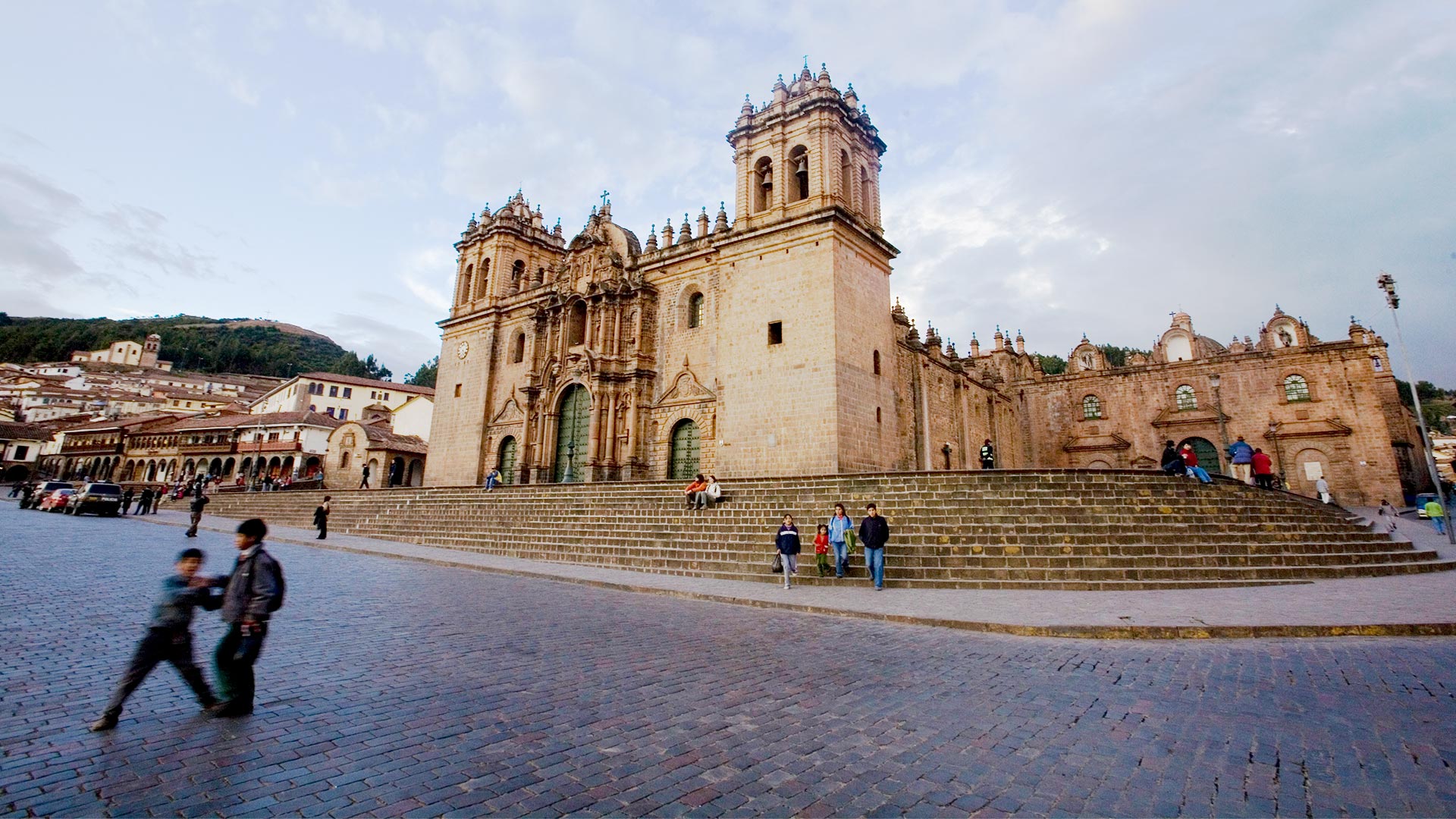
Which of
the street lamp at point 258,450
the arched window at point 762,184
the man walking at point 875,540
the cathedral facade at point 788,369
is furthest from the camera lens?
the street lamp at point 258,450

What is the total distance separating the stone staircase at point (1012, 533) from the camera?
447 inches

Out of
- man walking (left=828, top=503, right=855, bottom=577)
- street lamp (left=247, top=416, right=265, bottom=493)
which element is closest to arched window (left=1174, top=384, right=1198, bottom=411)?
man walking (left=828, top=503, right=855, bottom=577)

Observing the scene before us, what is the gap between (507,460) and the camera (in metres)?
30.4

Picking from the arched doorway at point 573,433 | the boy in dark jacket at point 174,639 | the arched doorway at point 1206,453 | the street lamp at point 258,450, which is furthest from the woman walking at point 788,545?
the street lamp at point 258,450

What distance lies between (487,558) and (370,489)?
13986mm

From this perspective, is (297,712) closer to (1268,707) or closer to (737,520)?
(1268,707)

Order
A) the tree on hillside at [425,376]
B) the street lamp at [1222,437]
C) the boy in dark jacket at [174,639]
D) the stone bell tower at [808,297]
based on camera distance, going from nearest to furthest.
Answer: the boy in dark jacket at [174,639] → the stone bell tower at [808,297] → the street lamp at [1222,437] → the tree on hillside at [425,376]

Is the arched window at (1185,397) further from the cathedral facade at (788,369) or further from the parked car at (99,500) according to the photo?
the parked car at (99,500)

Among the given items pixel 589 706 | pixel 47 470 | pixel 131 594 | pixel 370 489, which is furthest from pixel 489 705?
pixel 47 470

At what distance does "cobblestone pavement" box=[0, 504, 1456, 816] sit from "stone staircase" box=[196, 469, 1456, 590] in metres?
4.47

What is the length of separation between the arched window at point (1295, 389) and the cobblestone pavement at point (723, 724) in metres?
33.5

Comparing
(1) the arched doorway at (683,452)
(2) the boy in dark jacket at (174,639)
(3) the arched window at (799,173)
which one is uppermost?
(3) the arched window at (799,173)

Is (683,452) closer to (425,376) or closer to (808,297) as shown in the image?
(808,297)

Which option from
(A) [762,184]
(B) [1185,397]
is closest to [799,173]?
(A) [762,184]
